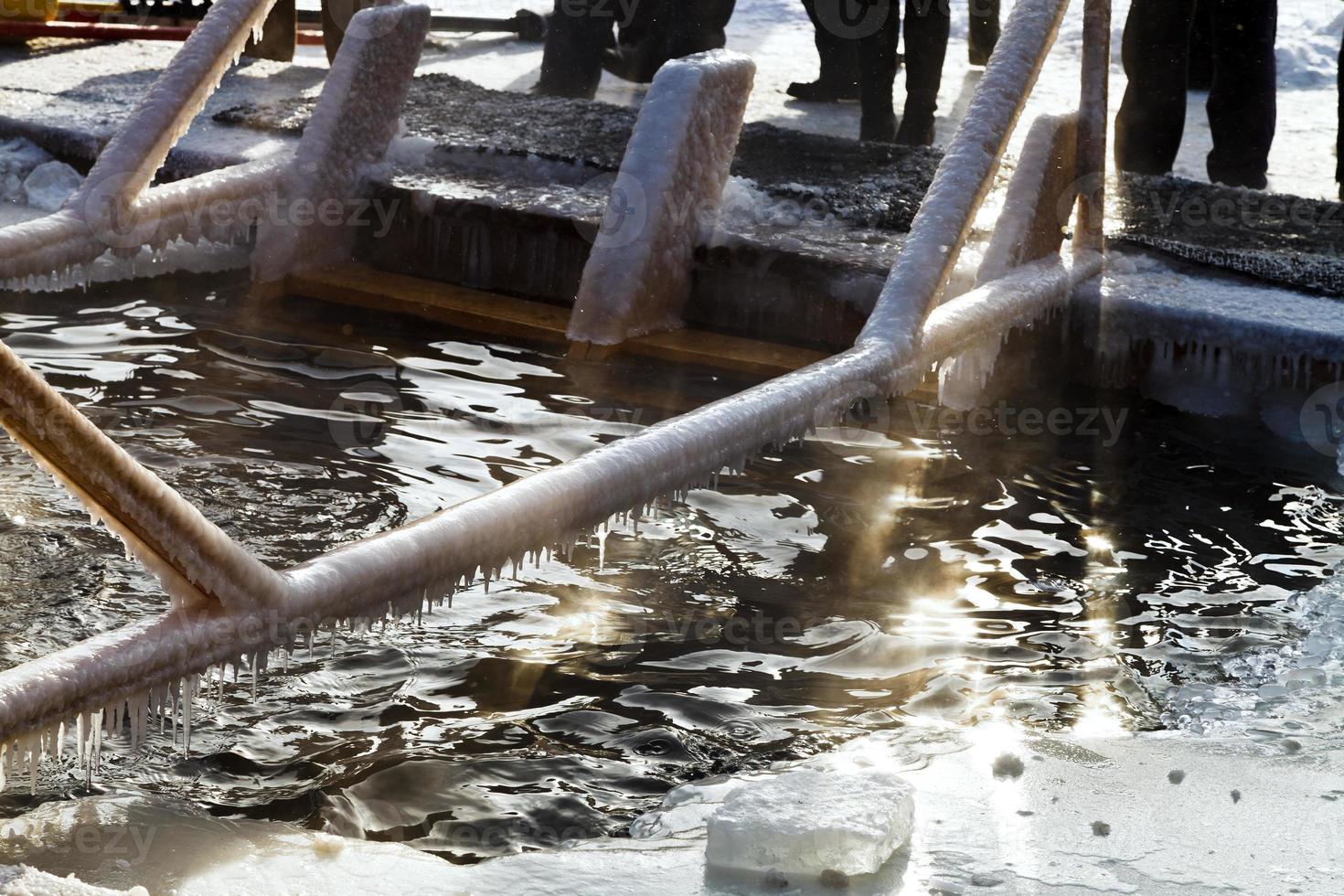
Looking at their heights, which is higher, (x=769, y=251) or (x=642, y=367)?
(x=769, y=251)

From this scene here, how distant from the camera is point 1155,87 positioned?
614 cm

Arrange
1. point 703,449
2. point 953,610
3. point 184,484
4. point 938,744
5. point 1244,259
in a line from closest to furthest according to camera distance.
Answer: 1. point 938,744
2. point 703,449
3. point 953,610
4. point 184,484
5. point 1244,259

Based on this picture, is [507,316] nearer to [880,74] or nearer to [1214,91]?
[880,74]

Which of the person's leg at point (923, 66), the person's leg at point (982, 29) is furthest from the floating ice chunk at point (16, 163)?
the person's leg at point (982, 29)

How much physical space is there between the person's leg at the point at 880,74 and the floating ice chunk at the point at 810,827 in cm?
512

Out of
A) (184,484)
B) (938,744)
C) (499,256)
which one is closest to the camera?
(938,744)

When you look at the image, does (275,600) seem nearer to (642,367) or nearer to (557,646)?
(557,646)

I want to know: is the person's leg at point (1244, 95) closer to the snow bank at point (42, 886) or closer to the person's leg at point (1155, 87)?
the person's leg at point (1155, 87)

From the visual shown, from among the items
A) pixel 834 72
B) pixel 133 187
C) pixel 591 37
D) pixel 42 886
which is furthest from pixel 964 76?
pixel 42 886

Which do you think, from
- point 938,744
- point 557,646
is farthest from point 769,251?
point 938,744

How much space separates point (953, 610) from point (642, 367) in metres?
1.57

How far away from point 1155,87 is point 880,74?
1.20 m

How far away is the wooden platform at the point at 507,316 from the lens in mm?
4262

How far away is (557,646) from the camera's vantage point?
267 centimetres
